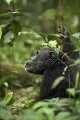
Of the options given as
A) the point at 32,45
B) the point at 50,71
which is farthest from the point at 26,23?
the point at 50,71

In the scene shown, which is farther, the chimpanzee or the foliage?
the chimpanzee

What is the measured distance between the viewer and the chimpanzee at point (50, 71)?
605 cm

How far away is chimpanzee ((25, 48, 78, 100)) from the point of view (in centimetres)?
605

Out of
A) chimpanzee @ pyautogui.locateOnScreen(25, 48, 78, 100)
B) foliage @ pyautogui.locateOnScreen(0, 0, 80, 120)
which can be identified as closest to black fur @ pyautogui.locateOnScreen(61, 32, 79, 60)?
foliage @ pyautogui.locateOnScreen(0, 0, 80, 120)

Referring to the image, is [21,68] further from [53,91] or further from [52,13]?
[52,13]

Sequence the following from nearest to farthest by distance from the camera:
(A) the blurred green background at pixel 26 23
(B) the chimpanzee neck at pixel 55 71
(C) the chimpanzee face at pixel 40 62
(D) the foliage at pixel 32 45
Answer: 1. (D) the foliage at pixel 32 45
2. (A) the blurred green background at pixel 26 23
3. (B) the chimpanzee neck at pixel 55 71
4. (C) the chimpanzee face at pixel 40 62

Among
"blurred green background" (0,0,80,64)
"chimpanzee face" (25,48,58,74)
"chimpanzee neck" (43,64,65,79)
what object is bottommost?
"chimpanzee neck" (43,64,65,79)

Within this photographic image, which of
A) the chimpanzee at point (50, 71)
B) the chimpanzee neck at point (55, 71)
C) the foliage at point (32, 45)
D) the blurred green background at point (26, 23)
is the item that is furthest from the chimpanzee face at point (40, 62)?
the blurred green background at point (26, 23)

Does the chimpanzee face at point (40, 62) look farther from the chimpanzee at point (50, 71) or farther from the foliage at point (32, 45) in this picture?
the foliage at point (32, 45)

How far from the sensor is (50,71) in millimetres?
6348

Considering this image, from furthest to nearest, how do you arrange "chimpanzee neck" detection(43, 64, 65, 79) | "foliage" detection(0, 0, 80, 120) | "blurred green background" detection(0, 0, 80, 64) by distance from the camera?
1. "chimpanzee neck" detection(43, 64, 65, 79)
2. "blurred green background" detection(0, 0, 80, 64)
3. "foliage" detection(0, 0, 80, 120)

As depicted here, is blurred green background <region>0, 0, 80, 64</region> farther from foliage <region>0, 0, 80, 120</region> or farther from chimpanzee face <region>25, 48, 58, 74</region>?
chimpanzee face <region>25, 48, 58, 74</region>

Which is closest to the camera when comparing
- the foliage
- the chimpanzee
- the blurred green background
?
the foliage

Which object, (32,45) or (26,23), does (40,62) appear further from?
(26,23)
